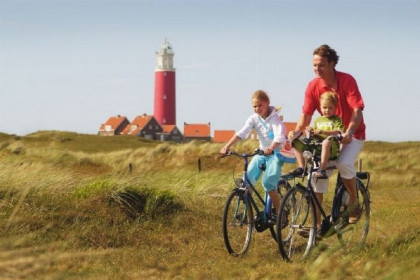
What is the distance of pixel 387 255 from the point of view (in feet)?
23.6

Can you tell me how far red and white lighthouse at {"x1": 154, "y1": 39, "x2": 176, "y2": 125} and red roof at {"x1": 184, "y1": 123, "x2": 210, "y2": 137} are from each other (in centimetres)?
598

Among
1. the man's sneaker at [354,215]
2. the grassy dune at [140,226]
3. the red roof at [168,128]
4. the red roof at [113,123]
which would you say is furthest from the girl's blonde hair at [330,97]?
the red roof at [113,123]

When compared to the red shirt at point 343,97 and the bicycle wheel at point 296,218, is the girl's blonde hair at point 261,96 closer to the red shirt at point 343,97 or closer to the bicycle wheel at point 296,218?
the red shirt at point 343,97

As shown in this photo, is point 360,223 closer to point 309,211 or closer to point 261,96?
point 309,211

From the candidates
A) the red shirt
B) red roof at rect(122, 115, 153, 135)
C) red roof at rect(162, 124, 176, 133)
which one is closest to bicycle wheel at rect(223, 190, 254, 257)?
the red shirt

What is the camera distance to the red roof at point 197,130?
11362 cm

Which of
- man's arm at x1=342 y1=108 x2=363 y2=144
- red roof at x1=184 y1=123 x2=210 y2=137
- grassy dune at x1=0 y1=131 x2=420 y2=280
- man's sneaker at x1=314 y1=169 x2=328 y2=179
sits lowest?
red roof at x1=184 y1=123 x2=210 y2=137

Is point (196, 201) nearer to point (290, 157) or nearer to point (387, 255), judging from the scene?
point (290, 157)

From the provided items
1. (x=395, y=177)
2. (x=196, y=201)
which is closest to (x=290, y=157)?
(x=196, y=201)

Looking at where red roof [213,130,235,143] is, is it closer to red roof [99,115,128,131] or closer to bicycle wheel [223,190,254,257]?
red roof [99,115,128,131]

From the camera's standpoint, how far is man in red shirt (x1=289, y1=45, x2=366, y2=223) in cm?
773

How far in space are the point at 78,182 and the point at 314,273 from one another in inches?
372

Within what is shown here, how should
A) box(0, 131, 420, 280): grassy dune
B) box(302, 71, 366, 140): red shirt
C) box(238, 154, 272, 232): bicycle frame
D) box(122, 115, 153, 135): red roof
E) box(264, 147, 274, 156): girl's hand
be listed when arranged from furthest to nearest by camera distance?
box(122, 115, 153, 135): red roof → box(238, 154, 272, 232): bicycle frame → box(264, 147, 274, 156): girl's hand → box(302, 71, 366, 140): red shirt → box(0, 131, 420, 280): grassy dune

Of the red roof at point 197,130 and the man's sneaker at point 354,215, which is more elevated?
the man's sneaker at point 354,215
